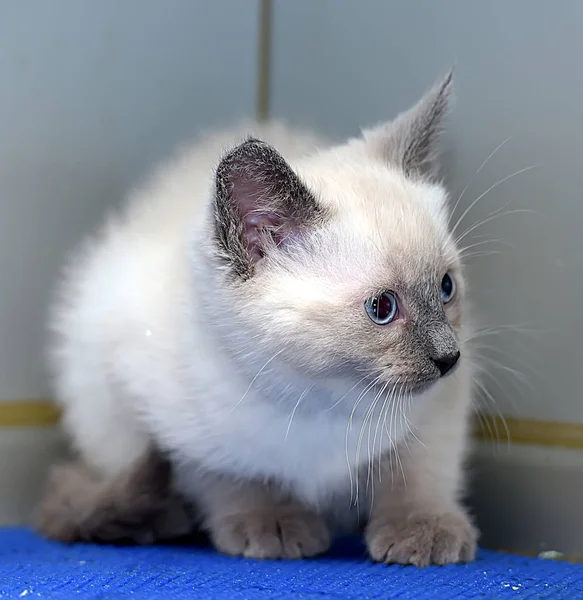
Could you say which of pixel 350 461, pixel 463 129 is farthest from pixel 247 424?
pixel 463 129

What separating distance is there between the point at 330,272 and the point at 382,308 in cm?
9

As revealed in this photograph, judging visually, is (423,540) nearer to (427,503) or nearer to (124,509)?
(427,503)

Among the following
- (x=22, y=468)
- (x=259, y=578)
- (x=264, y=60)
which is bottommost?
(x=259, y=578)

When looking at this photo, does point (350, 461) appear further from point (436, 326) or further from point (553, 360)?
point (553, 360)

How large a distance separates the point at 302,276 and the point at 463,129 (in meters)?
0.60

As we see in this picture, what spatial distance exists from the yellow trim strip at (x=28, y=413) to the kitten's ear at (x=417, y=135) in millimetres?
850

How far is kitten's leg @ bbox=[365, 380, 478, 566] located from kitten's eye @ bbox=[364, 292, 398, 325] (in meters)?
0.30

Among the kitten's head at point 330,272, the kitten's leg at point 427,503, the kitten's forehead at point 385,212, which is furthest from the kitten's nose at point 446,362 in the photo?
the kitten's leg at point 427,503

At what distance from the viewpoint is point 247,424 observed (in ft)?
4.29

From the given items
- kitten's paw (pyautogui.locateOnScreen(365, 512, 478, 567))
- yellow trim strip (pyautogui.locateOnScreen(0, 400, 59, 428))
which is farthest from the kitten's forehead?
yellow trim strip (pyautogui.locateOnScreen(0, 400, 59, 428))

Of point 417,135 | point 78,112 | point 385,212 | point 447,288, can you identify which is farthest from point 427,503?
point 78,112

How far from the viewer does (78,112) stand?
5.81 feet

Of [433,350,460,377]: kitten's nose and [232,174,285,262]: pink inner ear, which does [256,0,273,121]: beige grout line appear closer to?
[232,174,285,262]: pink inner ear

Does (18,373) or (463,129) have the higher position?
(463,129)
